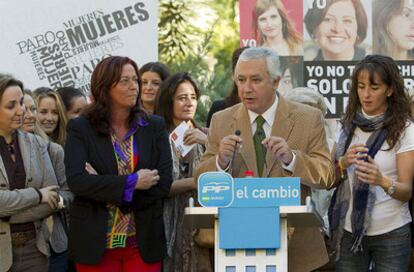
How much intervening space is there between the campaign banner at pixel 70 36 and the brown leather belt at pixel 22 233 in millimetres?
1965

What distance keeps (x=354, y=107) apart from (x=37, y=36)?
9.15ft

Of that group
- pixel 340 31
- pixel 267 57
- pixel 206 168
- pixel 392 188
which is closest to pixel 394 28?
pixel 340 31

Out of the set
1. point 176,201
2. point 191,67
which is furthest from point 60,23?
point 191,67

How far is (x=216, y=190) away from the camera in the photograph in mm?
4691

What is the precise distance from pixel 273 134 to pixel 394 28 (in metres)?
2.37

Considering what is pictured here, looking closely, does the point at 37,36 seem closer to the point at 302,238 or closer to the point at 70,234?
the point at 70,234

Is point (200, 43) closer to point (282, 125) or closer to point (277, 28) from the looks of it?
point (277, 28)

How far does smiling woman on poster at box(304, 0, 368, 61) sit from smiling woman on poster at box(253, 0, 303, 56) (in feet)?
0.49

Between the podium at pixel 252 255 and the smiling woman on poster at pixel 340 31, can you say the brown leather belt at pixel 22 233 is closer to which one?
the podium at pixel 252 255

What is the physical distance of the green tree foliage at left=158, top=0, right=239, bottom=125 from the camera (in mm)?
11602

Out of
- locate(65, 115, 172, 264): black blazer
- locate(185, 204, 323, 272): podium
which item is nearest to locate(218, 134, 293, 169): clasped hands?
locate(185, 204, 323, 272): podium

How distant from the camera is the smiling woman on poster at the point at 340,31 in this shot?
748cm

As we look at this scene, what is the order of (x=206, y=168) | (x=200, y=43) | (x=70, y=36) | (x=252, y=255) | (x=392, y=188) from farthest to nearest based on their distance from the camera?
(x=200, y=43) → (x=70, y=36) → (x=392, y=188) → (x=206, y=168) → (x=252, y=255)

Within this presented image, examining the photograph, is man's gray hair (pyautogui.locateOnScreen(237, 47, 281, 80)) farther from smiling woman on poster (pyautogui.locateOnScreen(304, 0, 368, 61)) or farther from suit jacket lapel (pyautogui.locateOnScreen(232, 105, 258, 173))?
smiling woman on poster (pyautogui.locateOnScreen(304, 0, 368, 61))
